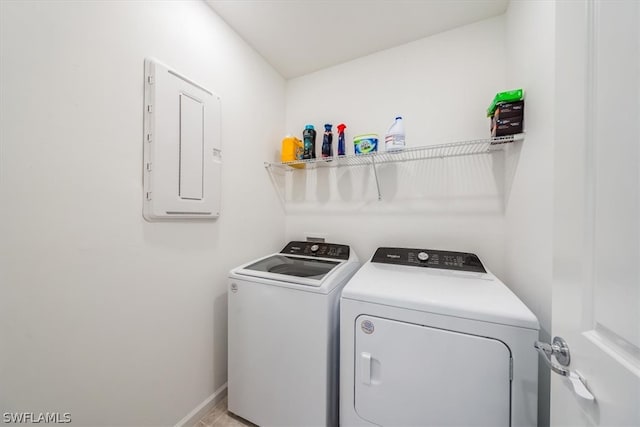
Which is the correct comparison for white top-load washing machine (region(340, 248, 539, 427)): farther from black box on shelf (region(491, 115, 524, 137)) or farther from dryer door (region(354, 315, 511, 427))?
black box on shelf (region(491, 115, 524, 137))

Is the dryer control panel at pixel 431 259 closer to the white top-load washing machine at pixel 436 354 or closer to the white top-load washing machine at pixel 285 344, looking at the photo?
the white top-load washing machine at pixel 436 354

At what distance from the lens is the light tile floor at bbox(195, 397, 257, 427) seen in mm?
1445

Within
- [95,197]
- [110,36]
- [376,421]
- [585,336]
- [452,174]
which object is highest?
[110,36]

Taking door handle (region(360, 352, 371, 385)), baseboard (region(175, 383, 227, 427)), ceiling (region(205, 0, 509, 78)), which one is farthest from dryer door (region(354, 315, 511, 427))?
ceiling (region(205, 0, 509, 78))

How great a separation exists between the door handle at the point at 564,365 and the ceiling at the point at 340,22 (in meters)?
1.92

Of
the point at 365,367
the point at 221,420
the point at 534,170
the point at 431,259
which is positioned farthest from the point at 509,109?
the point at 221,420

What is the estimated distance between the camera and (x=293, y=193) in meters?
2.29

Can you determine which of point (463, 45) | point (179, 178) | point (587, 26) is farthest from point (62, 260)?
point (463, 45)

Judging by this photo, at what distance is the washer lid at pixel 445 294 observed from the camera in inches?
36.6

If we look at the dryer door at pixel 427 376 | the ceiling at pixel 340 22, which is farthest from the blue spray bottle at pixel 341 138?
the dryer door at pixel 427 376

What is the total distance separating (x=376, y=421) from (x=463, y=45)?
2.46 m

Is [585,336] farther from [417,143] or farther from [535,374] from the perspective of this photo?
[417,143]

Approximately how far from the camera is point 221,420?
1.48 m

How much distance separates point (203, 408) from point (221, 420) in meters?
0.14
